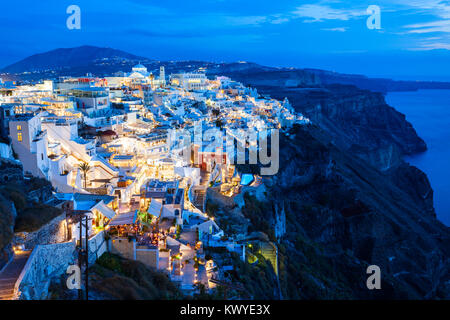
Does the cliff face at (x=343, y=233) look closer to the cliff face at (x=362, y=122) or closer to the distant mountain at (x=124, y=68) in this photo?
the cliff face at (x=362, y=122)

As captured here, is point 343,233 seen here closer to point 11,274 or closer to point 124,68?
point 11,274

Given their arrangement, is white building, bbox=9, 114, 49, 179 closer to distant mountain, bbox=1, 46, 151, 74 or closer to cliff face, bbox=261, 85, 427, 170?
cliff face, bbox=261, 85, 427, 170

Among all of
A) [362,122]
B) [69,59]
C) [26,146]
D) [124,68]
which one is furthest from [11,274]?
[69,59]

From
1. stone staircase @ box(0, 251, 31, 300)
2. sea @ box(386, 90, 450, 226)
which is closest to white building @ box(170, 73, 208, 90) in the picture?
sea @ box(386, 90, 450, 226)

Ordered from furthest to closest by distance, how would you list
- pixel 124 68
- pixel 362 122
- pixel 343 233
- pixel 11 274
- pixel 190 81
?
pixel 124 68
pixel 362 122
pixel 190 81
pixel 343 233
pixel 11 274
